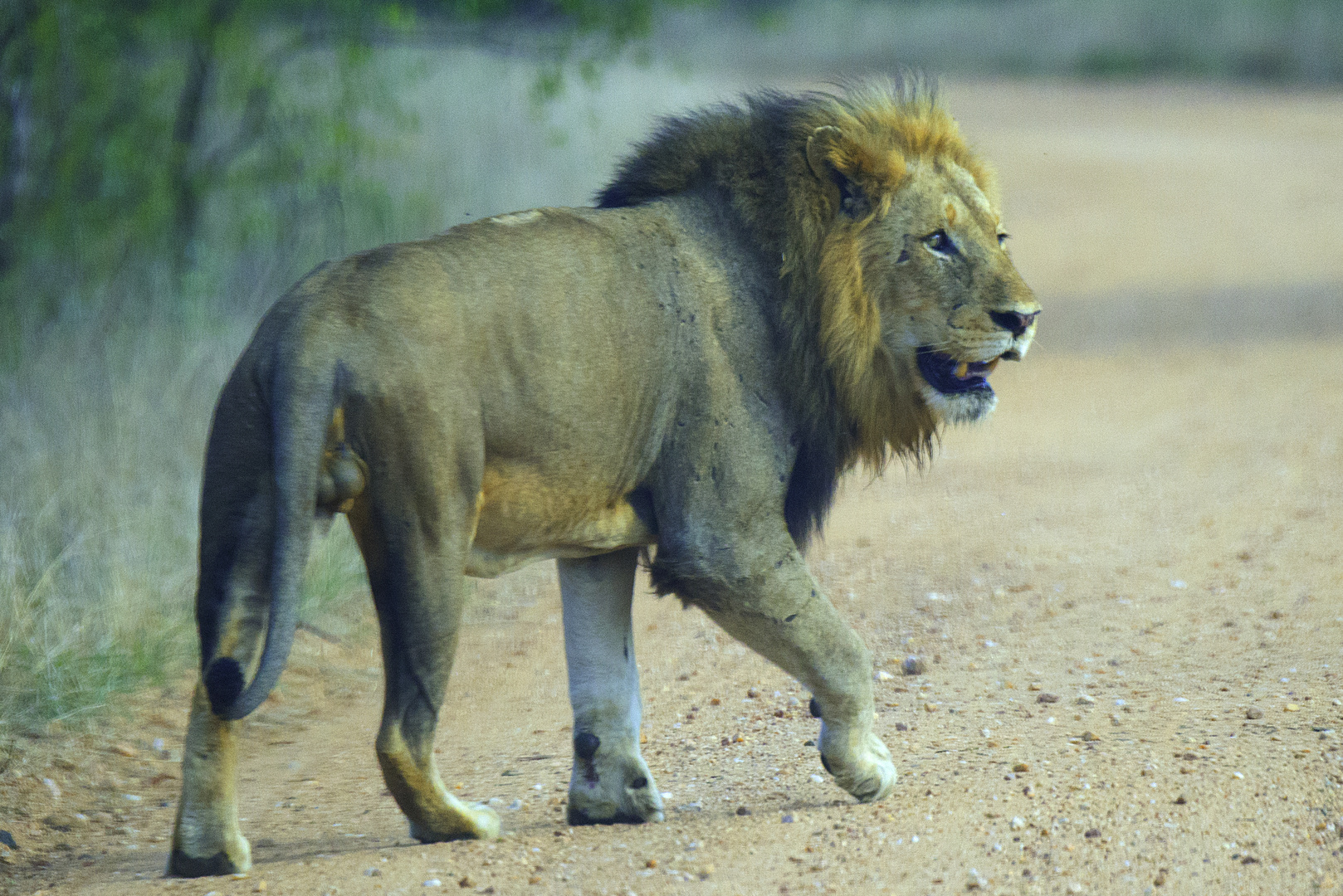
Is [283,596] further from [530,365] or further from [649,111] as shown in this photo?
[649,111]

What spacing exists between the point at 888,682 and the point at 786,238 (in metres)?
1.79

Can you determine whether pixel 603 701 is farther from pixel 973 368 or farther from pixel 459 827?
pixel 973 368

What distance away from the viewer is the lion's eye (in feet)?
12.2

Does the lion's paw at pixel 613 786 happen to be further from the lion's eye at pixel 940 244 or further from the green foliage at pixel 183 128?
the green foliage at pixel 183 128

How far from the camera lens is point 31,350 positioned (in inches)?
267

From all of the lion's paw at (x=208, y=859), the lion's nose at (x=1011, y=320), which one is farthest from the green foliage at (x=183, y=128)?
the lion's nose at (x=1011, y=320)

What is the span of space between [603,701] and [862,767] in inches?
25.5

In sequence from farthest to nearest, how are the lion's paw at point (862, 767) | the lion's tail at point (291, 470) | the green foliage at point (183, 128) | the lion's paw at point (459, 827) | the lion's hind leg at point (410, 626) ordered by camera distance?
the green foliage at point (183, 128) → the lion's paw at point (862, 767) → the lion's paw at point (459, 827) → the lion's hind leg at point (410, 626) → the lion's tail at point (291, 470)

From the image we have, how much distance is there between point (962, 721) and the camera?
14.5 feet

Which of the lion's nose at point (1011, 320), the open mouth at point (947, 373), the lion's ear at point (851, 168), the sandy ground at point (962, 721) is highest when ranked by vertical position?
the lion's ear at point (851, 168)

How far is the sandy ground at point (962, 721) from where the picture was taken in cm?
343

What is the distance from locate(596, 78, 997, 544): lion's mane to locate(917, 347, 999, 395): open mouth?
7 centimetres

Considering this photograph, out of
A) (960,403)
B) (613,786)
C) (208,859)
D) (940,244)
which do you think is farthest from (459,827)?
(940,244)

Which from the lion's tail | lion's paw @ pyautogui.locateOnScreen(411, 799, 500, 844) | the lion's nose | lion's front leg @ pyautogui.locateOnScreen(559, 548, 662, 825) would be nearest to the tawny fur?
the lion's nose
